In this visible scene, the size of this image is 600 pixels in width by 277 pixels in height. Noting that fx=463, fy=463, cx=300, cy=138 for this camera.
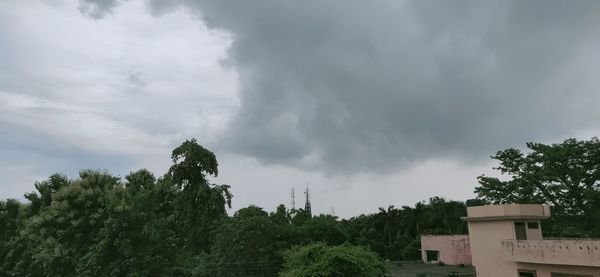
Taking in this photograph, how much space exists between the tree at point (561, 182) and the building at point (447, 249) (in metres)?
6.52

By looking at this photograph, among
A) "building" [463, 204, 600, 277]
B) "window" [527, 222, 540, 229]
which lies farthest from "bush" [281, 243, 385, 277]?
"window" [527, 222, 540, 229]

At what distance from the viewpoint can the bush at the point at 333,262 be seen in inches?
809

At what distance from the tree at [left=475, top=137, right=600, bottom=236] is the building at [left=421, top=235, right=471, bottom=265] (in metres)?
6.52

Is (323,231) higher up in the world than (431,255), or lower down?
higher up

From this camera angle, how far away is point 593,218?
4016cm

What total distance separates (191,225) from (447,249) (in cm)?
2850

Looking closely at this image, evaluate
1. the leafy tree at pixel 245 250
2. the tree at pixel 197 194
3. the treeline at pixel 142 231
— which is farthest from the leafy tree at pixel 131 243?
the tree at pixel 197 194

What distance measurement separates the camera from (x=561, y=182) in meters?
41.7

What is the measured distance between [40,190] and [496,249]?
99.8 ft

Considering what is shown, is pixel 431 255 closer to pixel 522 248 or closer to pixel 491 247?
pixel 491 247

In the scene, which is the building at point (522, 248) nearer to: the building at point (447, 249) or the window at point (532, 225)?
the window at point (532, 225)

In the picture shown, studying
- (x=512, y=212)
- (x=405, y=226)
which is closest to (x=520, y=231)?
(x=512, y=212)

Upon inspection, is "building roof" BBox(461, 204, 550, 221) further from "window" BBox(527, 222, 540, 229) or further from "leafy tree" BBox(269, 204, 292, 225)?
"leafy tree" BBox(269, 204, 292, 225)

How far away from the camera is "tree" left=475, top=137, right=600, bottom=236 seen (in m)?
40.0
